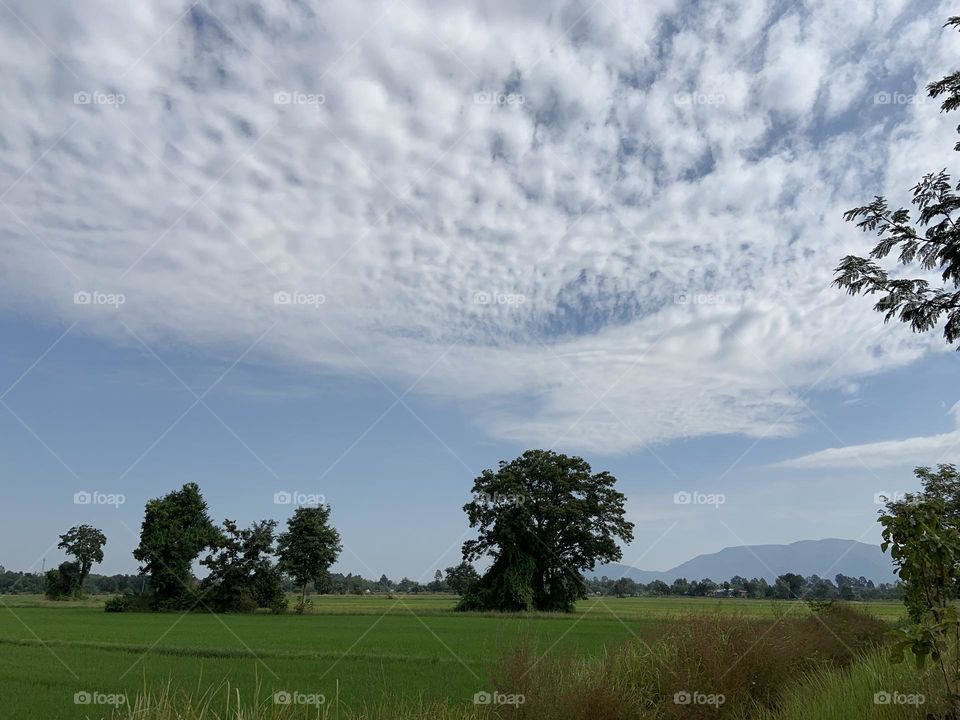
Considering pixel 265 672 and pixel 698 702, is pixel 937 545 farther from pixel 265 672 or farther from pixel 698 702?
pixel 265 672

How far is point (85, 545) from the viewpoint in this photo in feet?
236

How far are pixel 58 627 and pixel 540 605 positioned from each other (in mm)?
31079

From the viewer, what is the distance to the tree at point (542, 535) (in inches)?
1936

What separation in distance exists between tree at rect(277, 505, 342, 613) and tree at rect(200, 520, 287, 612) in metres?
1.42

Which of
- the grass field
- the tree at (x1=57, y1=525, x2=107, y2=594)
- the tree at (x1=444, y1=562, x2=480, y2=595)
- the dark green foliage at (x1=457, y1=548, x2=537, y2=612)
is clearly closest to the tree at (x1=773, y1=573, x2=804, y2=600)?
the grass field

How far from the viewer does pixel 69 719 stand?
11625 mm

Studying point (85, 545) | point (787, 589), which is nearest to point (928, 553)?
point (787, 589)

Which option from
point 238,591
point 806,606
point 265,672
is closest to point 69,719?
point 265,672

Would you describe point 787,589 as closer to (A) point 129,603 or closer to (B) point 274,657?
(B) point 274,657

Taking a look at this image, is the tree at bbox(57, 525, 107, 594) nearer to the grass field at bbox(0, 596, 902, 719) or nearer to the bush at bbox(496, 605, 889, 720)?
the grass field at bbox(0, 596, 902, 719)

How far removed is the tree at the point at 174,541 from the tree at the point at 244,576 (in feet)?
5.86

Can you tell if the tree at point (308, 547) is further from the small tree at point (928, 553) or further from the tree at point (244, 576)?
the small tree at point (928, 553)

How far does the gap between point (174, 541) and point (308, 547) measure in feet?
40.3

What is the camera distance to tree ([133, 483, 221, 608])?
5428 centimetres
